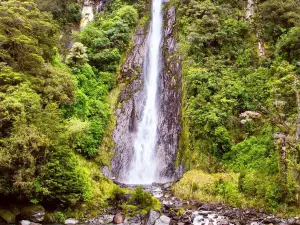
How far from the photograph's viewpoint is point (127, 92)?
1067 inches

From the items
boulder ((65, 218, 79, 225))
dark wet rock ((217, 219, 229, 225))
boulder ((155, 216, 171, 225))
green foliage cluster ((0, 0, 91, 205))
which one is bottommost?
boulder ((65, 218, 79, 225))

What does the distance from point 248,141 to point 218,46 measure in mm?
9879

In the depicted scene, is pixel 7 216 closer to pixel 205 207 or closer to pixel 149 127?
pixel 205 207

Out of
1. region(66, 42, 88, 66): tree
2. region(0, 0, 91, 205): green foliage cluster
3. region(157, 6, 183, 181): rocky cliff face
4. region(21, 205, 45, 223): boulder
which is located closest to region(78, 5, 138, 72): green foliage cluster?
region(66, 42, 88, 66): tree

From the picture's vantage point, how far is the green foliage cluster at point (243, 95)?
15711 mm

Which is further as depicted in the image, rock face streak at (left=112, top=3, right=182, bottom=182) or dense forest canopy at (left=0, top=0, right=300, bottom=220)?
rock face streak at (left=112, top=3, right=182, bottom=182)

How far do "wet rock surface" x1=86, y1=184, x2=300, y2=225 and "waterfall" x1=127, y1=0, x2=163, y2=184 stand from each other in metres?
5.92

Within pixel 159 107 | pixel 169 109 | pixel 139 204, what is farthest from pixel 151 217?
pixel 159 107

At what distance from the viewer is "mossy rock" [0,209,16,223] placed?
12.8 metres

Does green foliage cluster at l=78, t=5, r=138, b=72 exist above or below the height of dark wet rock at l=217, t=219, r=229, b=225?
above

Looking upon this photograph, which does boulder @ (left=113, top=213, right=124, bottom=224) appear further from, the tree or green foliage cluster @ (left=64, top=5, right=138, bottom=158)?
the tree

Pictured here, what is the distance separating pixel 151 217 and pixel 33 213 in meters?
5.01

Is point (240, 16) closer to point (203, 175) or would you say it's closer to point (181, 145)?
point (181, 145)

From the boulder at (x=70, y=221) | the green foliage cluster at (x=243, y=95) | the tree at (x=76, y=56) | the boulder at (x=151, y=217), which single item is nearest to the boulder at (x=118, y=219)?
the boulder at (x=151, y=217)
